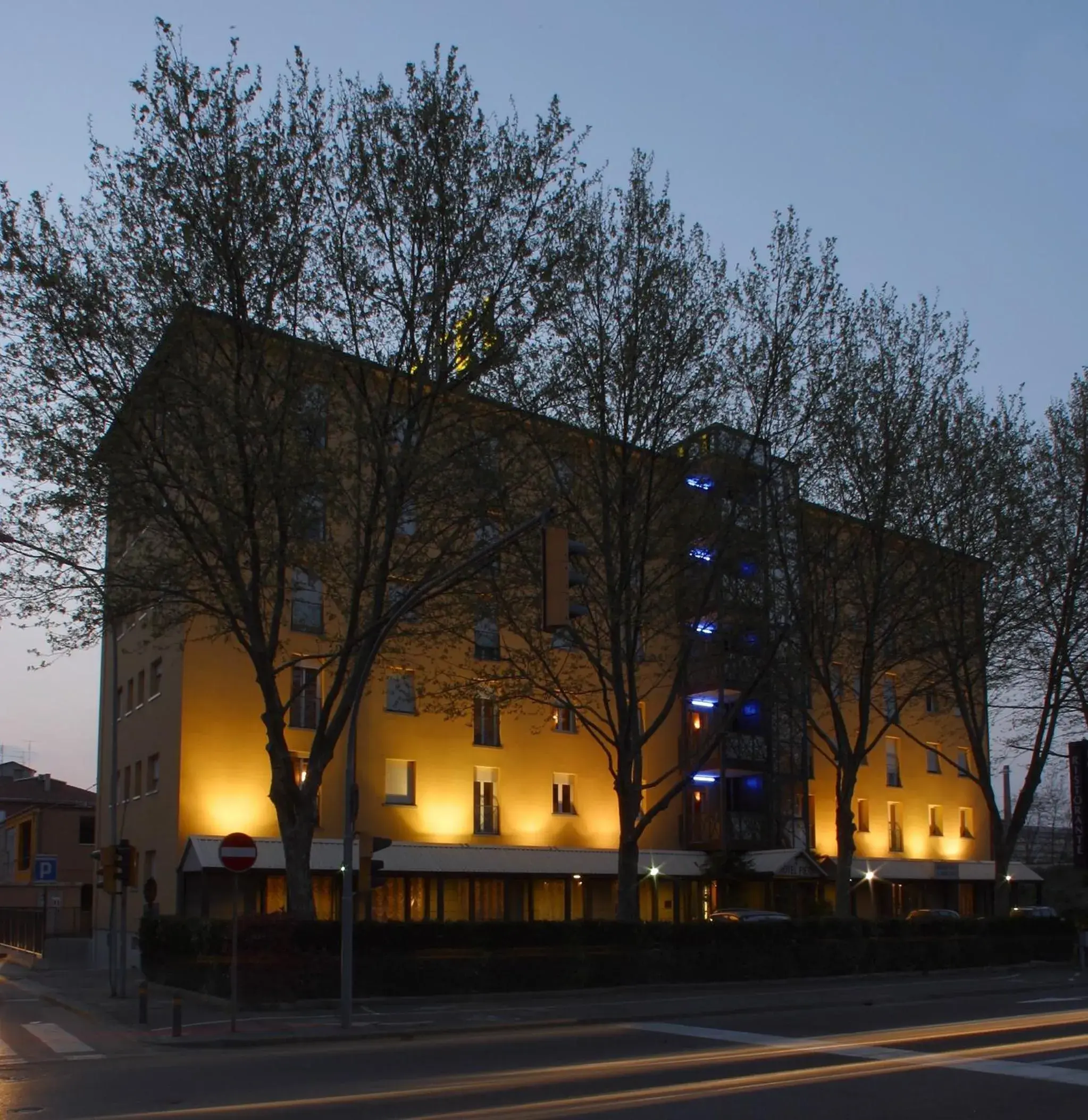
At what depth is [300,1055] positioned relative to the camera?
16969 mm

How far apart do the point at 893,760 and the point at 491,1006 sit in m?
32.5

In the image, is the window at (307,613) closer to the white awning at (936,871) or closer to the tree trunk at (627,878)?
the tree trunk at (627,878)

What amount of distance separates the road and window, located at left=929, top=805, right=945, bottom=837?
31.6 metres

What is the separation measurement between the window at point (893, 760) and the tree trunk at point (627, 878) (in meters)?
26.6

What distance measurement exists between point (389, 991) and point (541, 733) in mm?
18058

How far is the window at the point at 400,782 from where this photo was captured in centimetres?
3878

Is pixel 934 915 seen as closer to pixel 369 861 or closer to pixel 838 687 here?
pixel 838 687

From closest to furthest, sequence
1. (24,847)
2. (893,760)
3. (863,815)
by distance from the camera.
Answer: (863,815)
(893,760)
(24,847)

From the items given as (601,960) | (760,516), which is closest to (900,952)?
(601,960)

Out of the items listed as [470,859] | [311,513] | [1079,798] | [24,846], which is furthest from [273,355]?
[24,846]

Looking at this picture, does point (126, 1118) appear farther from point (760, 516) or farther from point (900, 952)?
point (900, 952)

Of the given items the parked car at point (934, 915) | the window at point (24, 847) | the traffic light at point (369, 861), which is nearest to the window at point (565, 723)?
the parked car at point (934, 915)

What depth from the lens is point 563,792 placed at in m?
42.9

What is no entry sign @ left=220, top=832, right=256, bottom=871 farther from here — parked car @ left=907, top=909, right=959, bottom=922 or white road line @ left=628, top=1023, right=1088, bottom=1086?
parked car @ left=907, top=909, right=959, bottom=922
